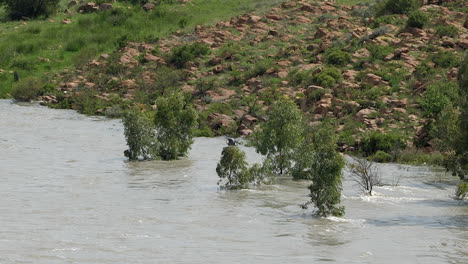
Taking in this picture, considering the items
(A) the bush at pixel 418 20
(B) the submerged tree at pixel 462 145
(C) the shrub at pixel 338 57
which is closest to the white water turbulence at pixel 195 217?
(B) the submerged tree at pixel 462 145

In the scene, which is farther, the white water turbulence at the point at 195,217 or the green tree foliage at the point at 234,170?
the green tree foliage at the point at 234,170

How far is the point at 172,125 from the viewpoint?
1359 inches

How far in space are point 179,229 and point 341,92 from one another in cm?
2417

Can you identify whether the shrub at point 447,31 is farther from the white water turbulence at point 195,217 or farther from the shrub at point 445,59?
the white water turbulence at point 195,217

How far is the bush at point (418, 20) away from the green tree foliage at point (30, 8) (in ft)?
110

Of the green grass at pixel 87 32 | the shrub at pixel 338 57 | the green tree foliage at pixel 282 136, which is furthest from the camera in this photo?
the green grass at pixel 87 32

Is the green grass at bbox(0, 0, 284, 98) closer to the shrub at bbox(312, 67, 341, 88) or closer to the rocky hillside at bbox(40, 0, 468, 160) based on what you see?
the rocky hillside at bbox(40, 0, 468, 160)

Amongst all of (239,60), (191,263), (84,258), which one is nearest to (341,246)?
(191,263)

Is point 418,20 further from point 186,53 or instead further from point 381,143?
point 381,143

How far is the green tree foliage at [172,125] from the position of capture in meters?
34.6

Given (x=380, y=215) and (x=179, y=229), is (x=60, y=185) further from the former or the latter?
(x=380, y=215)

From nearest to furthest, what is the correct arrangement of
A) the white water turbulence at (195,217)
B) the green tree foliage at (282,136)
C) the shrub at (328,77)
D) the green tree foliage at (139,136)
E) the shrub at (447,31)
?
the white water turbulence at (195,217) → the green tree foliage at (282,136) → the green tree foliage at (139,136) → the shrub at (328,77) → the shrub at (447,31)

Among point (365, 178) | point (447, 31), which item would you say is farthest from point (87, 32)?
point (365, 178)

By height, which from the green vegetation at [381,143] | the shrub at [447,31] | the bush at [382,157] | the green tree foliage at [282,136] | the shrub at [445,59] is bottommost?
the bush at [382,157]
